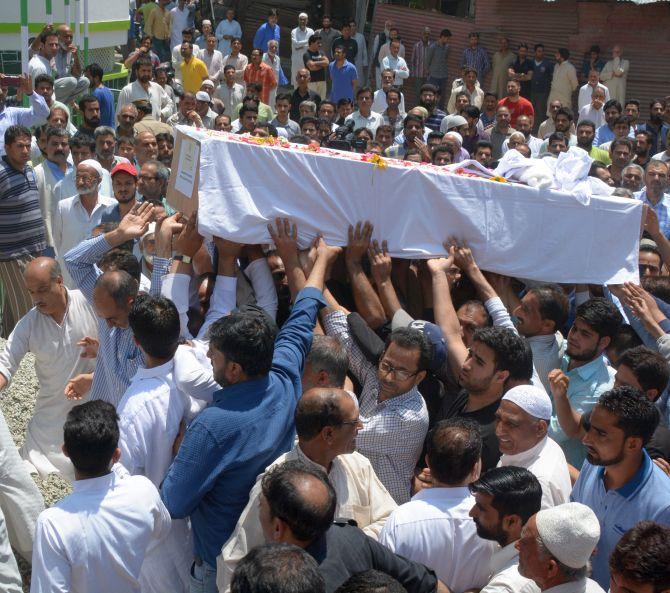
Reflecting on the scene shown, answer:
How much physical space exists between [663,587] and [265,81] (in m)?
13.2

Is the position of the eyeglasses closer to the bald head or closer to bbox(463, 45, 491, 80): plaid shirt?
the bald head

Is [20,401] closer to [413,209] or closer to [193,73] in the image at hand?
[413,209]

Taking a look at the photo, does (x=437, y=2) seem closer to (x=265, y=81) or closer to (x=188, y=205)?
(x=265, y=81)

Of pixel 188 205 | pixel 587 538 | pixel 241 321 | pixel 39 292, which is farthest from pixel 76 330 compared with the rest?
pixel 587 538

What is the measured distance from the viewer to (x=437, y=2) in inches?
766

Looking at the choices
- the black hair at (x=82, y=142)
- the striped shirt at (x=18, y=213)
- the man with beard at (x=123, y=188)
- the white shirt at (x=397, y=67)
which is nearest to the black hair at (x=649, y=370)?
the man with beard at (x=123, y=188)

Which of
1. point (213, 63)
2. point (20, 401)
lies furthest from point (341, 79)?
point (20, 401)

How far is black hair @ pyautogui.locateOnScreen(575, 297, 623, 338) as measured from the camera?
183 inches

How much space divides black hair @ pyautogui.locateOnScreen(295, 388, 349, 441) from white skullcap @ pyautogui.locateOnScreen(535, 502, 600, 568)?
0.88 m

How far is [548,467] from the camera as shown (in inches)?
149

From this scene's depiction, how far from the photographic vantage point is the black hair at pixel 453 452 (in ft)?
11.3

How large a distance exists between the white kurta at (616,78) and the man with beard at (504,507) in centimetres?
1280

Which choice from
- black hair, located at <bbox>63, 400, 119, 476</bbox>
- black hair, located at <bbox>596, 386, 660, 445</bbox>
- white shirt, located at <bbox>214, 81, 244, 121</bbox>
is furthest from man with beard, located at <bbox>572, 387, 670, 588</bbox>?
white shirt, located at <bbox>214, 81, 244, 121</bbox>

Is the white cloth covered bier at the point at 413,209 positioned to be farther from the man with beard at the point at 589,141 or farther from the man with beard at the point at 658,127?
the man with beard at the point at 658,127
